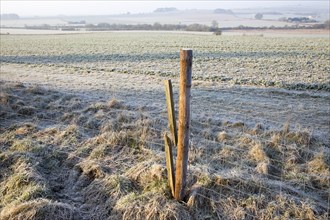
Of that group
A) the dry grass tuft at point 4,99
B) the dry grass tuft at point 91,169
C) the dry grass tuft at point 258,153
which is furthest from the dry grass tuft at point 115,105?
the dry grass tuft at point 258,153

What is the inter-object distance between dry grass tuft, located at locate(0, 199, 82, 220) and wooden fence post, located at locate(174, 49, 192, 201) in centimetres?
154

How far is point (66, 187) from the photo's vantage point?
17.4 feet

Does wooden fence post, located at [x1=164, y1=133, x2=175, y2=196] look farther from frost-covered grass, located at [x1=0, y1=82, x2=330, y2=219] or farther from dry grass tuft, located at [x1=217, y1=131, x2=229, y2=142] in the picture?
dry grass tuft, located at [x1=217, y1=131, x2=229, y2=142]

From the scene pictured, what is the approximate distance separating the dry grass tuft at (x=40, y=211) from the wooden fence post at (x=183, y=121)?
5.06ft

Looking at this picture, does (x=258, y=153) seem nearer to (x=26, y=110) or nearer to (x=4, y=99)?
(x=26, y=110)

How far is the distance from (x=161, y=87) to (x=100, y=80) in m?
3.74

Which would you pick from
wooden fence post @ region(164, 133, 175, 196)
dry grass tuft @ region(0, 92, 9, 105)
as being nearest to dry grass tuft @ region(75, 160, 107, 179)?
wooden fence post @ region(164, 133, 175, 196)

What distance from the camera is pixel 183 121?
166 inches

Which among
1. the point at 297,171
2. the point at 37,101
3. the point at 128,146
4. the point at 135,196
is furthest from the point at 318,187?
the point at 37,101

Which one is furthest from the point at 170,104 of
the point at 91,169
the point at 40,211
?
the point at 40,211

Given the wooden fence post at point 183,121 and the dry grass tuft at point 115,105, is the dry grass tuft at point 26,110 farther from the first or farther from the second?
the wooden fence post at point 183,121

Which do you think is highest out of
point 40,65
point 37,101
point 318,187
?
point 40,65

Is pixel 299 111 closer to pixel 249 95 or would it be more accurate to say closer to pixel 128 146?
pixel 249 95

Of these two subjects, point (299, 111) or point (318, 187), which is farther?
point (299, 111)
